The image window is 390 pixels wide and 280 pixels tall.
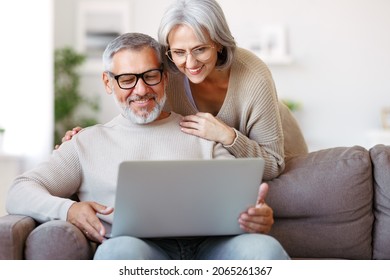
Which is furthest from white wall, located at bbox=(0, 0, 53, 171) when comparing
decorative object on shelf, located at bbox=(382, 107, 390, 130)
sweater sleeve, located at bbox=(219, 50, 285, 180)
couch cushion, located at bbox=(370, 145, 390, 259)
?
couch cushion, located at bbox=(370, 145, 390, 259)

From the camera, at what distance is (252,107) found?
1.93m

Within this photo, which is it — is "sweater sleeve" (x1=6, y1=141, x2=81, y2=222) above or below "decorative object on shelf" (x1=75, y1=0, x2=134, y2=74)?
below

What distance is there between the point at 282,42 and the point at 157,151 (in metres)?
3.58

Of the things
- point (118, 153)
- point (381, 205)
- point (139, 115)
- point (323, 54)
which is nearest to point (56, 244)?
point (118, 153)

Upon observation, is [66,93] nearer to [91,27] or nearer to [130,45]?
[91,27]

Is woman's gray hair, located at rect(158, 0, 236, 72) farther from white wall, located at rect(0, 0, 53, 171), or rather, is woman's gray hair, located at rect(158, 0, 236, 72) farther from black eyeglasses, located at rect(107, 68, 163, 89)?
white wall, located at rect(0, 0, 53, 171)

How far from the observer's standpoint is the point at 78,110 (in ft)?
16.9

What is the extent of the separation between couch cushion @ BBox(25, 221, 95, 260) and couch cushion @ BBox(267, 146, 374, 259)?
62 centimetres

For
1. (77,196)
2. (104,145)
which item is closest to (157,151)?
(104,145)

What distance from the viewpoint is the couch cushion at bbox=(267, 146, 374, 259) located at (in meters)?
1.83

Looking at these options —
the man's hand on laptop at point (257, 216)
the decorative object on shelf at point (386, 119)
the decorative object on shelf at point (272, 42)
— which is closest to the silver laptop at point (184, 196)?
the man's hand on laptop at point (257, 216)

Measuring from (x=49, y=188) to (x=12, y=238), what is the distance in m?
0.26

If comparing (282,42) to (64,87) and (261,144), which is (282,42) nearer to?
(64,87)

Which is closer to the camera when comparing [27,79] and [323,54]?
[27,79]
